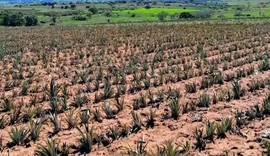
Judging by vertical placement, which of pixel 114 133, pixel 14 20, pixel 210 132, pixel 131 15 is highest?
pixel 210 132

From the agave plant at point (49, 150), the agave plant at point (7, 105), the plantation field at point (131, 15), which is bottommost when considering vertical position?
the plantation field at point (131, 15)

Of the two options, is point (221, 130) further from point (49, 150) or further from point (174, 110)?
point (49, 150)

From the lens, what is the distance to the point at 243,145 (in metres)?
6.83

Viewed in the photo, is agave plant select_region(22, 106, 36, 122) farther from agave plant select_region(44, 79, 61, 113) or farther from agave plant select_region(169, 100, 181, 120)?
agave plant select_region(169, 100, 181, 120)

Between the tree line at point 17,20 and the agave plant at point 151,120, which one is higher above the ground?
the agave plant at point 151,120

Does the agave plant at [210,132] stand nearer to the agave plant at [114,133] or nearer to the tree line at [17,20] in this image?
the agave plant at [114,133]

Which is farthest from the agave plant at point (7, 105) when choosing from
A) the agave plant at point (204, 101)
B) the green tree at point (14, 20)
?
the green tree at point (14, 20)

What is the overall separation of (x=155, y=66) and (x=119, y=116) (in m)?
7.07

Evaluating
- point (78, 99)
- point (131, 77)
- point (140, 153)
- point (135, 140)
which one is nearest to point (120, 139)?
point (135, 140)

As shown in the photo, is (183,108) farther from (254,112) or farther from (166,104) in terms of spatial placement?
(254,112)

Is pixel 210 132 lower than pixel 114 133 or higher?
higher

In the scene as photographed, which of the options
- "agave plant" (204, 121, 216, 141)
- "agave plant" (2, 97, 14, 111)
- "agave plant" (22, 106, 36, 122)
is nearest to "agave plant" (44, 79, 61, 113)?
"agave plant" (22, 106, 36, 122)

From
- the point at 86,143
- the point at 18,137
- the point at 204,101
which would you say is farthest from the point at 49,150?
the point at 204,101

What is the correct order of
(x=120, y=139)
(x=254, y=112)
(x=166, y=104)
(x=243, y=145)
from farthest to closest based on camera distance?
(x=166, y=104), (x=254, y=112), (x=120, y=139), (x=243, y=145)
